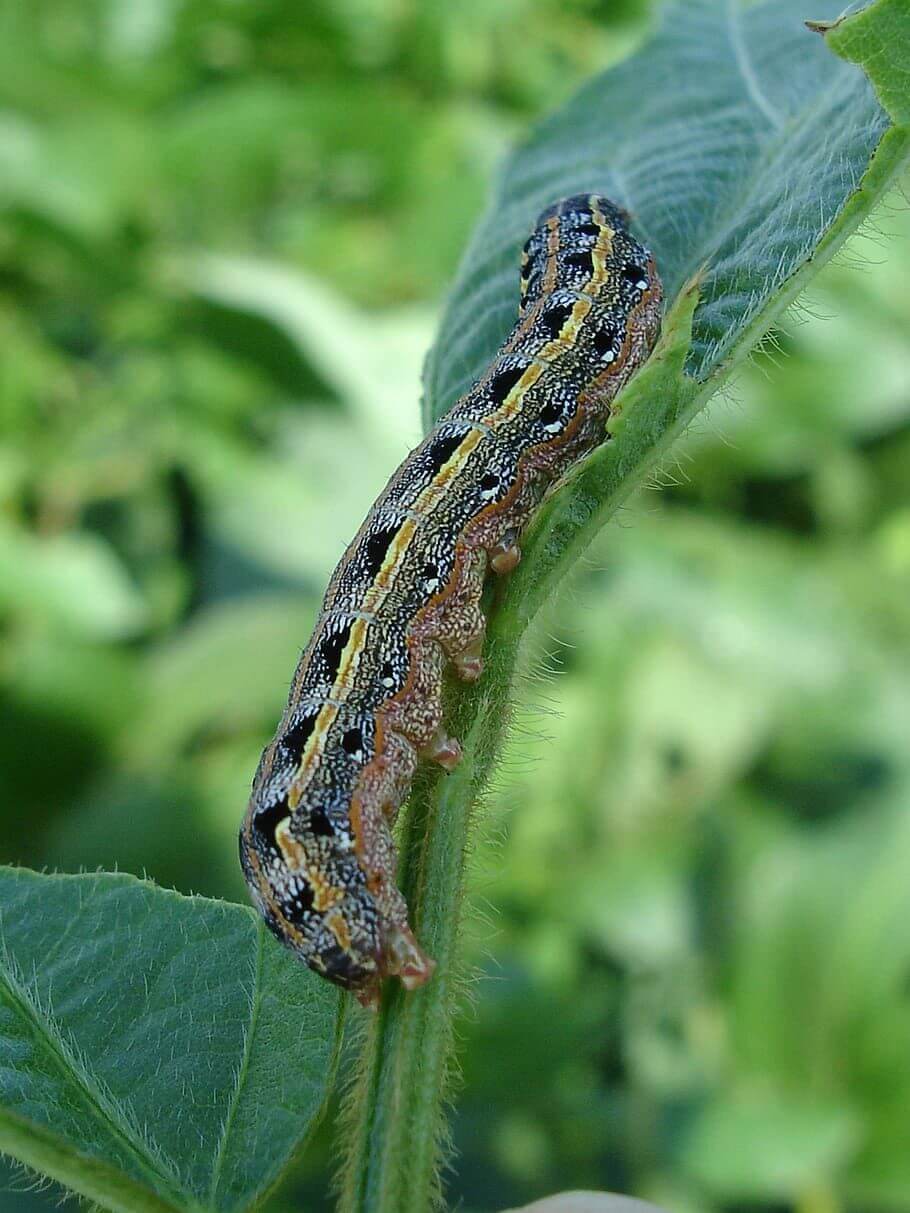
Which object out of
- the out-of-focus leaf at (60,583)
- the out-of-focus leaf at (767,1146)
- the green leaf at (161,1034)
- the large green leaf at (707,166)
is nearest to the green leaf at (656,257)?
the large green leaf at (707,166)

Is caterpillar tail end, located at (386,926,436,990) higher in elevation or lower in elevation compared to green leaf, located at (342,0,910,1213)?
lower

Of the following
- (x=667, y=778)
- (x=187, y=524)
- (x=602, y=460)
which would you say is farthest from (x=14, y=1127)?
(x=187, y=524)

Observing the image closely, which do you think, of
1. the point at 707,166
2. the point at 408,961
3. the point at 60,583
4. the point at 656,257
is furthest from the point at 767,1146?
the point at 60,583

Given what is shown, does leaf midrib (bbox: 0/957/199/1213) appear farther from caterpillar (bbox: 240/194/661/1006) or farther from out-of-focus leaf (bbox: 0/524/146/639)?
out-of-focus leaf (bbox: 0/524/146/639)

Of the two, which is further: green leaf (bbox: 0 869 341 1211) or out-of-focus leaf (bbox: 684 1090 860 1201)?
out-of-focus leaf (bbox: 684 1090 860 1201)

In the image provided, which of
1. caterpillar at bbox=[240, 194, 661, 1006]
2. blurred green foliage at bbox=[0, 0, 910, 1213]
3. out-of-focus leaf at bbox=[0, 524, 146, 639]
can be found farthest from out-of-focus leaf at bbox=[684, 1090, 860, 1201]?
out-of-focus leaf at bbox=[0, 524, 146, 639]

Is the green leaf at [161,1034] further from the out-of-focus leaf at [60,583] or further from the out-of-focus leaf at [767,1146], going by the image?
the out-of-focus leaf at [60,583]

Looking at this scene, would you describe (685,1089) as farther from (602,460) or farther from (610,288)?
(602,460)
